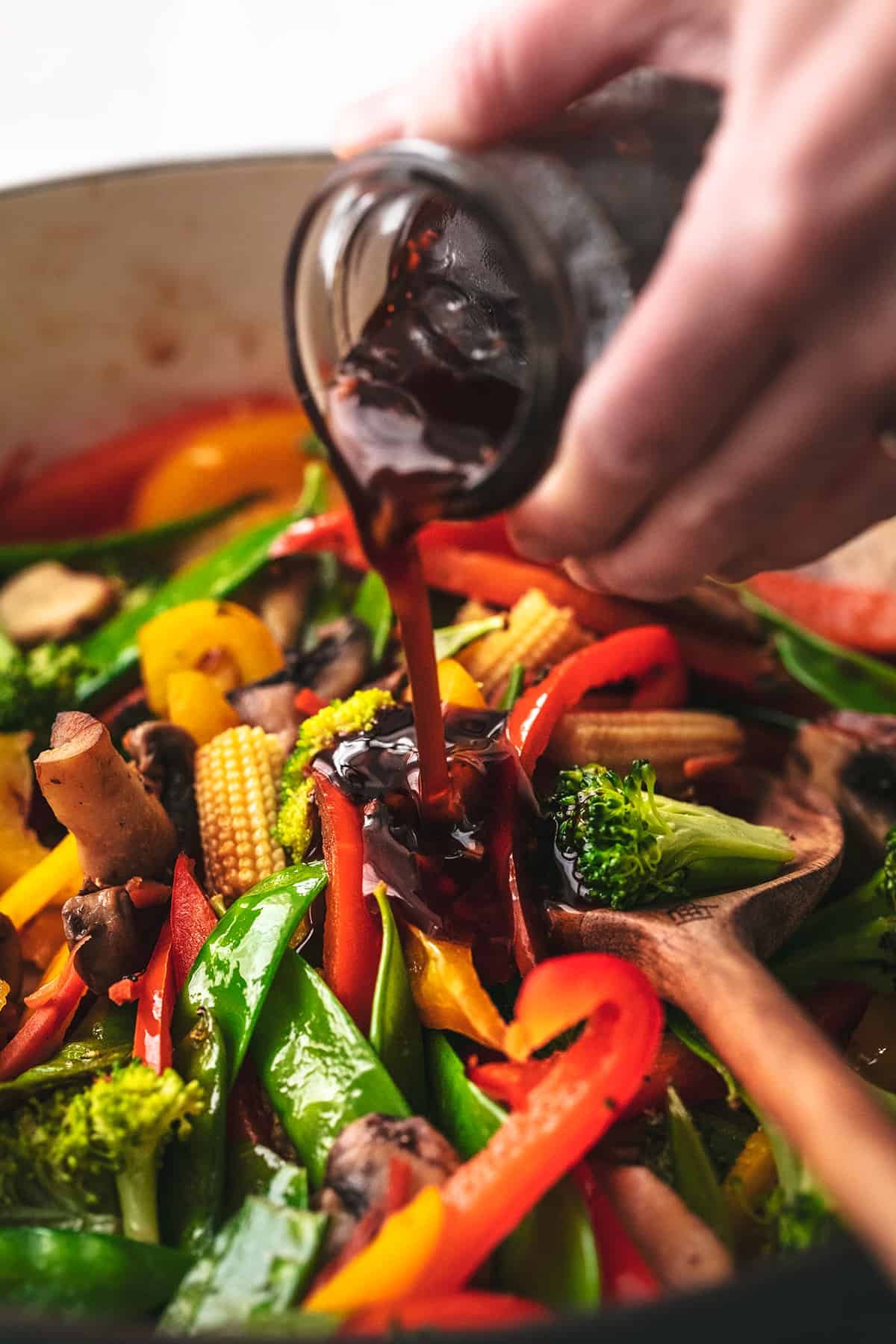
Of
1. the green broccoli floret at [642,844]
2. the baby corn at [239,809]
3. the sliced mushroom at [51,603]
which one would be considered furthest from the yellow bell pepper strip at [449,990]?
the sliced mushroom at [51,603]

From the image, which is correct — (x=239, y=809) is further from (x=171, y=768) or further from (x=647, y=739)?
(x=647, y=739)

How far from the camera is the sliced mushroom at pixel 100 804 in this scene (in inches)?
75.2

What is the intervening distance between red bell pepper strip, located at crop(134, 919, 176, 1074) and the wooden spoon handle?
31.7 inches

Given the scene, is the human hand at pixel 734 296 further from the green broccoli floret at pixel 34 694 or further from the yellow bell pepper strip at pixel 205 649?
the green broccoli floret at pixel 34 694

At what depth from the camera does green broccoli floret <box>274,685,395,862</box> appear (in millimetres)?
2031

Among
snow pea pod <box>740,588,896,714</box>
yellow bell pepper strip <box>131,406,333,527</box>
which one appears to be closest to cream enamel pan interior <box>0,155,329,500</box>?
yellow bell pepper strip <box>131,406,333,527</box>

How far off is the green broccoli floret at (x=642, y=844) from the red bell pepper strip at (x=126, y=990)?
2.43ft

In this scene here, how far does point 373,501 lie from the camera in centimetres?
163

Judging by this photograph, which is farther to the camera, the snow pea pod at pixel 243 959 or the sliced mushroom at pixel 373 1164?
the snow pea pod at pixel 243 959

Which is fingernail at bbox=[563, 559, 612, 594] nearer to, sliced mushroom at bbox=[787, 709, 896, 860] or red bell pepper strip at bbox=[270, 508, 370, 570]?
sliced mushroom at bbox=[787, 709, 896, 860]

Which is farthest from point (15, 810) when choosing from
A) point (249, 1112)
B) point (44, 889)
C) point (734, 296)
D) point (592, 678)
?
point (734, 296)

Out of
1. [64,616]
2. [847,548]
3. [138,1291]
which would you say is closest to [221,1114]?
[138,1291]

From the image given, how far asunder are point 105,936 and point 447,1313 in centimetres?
82

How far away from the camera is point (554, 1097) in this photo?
1612mm
